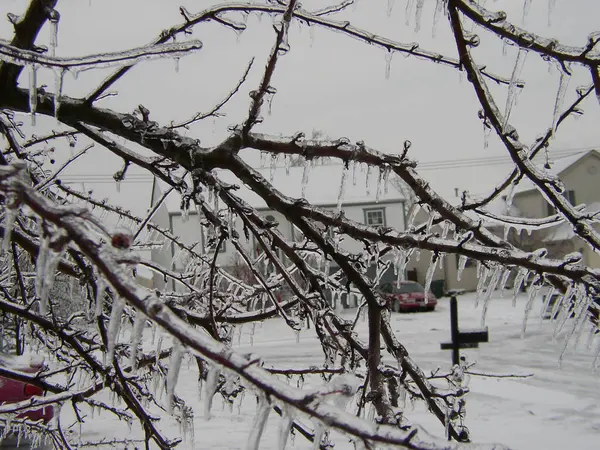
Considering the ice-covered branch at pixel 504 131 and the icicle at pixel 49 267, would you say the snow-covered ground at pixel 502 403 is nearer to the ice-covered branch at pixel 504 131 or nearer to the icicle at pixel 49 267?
the ice-covered branch at pixel 504 131

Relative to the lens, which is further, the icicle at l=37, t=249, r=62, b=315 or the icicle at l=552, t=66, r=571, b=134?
the icicle at l=552, t=66, r=571, b=134

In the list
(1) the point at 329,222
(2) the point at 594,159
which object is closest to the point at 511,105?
(1) the point at 329,222

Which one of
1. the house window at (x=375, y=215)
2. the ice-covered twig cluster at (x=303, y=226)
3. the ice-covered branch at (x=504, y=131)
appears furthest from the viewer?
the house window at (x=375, y=215)

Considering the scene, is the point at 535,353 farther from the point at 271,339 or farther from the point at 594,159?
the point at 594,159

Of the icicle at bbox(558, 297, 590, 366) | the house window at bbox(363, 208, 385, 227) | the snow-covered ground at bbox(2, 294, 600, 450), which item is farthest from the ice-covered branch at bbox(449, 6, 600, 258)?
the house window at bbox(363, 208, 385, 227)

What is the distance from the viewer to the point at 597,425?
26.3 ft

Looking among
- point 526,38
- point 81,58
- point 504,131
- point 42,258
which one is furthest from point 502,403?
point 42,258

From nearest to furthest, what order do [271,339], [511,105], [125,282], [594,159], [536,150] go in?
[125,282] < [511,105] < [536,150] < [271,339] < [594,159]

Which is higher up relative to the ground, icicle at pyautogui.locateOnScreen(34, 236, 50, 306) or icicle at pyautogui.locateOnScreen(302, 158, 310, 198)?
icicle at pyautogui.locateOnScreen(302, 158, 310, 198)

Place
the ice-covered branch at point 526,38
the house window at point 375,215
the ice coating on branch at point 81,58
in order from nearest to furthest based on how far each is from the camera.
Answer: the ice coating on branch at point 81,58 < the ice-covered branch at point 526,38 < the house window at point 375,215

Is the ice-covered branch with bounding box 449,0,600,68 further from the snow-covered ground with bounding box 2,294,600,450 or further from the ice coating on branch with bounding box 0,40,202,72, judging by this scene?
the snow-covered ground with bounding box 2,294,600,450

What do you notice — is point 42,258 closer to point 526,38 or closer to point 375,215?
point 526,38

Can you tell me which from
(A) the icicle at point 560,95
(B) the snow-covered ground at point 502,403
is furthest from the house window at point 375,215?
(A) the icicle at point 560,95

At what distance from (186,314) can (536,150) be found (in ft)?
5.51
